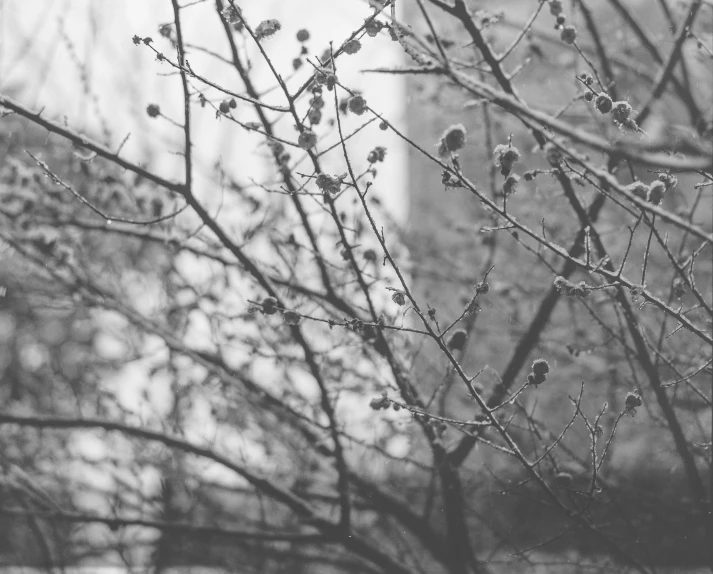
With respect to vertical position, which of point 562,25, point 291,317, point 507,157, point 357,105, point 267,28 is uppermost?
point 562,25

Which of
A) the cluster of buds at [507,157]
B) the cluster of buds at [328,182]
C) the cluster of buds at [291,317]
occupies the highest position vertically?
the cluster of buds at [507,157]

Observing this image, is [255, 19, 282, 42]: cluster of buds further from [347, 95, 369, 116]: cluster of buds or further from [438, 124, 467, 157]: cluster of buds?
[438, 124, 467, 157]: cluster of buds

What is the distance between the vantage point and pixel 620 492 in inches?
180

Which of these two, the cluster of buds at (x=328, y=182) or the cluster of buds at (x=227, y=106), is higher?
the cluster of buds at (x=227, y=106)

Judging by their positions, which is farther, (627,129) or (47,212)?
(47,212)

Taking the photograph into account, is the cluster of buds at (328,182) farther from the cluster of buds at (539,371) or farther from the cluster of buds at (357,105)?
the cluster of buds at (539,371)

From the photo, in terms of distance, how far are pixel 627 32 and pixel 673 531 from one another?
18.7 ft

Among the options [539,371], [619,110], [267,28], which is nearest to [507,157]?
[619,110]

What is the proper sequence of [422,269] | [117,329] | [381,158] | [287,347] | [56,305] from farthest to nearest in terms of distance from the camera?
1. [422,269]
2. [117,329]
3. [287,347]
4. [56,305]
5. [381,158]

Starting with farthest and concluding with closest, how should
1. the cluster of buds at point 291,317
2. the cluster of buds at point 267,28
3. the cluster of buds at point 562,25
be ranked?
1. the cluster of buds at point 562,25
2. the cluster of buds at point 291,317
3. the cluster of buds at point 267,28

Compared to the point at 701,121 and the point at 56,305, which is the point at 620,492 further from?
the point at 56,305

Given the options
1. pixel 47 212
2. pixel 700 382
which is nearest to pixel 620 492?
pixel 700 382

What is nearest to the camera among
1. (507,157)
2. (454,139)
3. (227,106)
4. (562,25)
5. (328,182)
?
(454,139)

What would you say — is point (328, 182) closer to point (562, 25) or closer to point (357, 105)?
point (357, 105)
